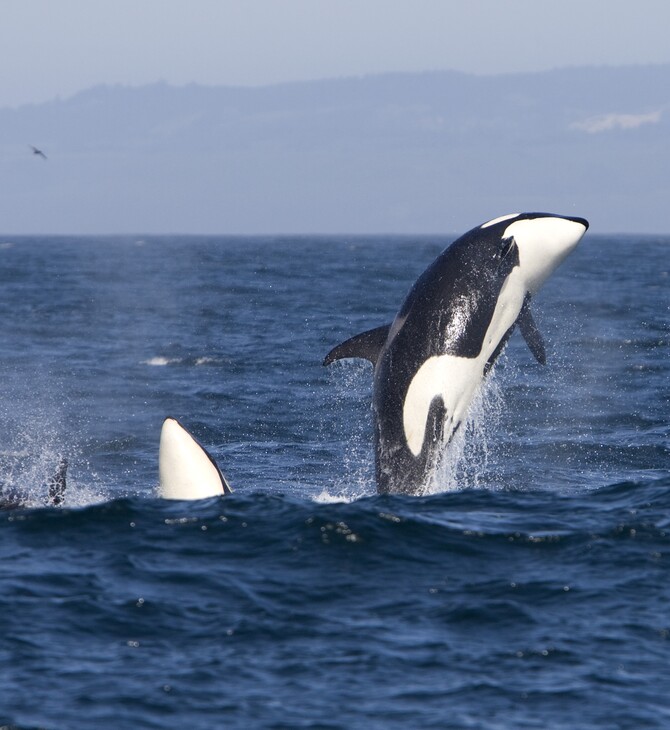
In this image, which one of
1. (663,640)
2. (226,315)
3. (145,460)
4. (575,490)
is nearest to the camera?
(663,640)

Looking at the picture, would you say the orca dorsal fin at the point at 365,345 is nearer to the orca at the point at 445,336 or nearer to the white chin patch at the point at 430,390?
the orca at the point at 445,336

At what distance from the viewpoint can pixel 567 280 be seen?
64562 millimetres

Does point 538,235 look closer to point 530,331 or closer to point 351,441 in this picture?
point 530,331

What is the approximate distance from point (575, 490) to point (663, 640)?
715cm

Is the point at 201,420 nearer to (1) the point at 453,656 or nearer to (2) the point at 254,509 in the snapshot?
(2) the point at 254,509

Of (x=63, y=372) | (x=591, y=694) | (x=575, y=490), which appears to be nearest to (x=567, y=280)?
(x=63, y=372)

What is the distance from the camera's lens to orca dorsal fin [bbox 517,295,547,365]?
13773mm

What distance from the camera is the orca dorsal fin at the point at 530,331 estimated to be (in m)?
13.8

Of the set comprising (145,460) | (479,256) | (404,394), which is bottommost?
(145,460)

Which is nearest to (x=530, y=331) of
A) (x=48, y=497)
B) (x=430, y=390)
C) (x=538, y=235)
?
(x=538, y=235)

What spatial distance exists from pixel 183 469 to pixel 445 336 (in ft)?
10.1

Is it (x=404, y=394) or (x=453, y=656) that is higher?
(x=404, y=394)

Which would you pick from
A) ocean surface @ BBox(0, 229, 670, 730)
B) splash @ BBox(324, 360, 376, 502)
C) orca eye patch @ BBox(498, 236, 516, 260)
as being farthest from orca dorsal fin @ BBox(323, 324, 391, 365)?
splash @ BBox(324, 360, 376, 502)

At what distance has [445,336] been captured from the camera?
13180mm
